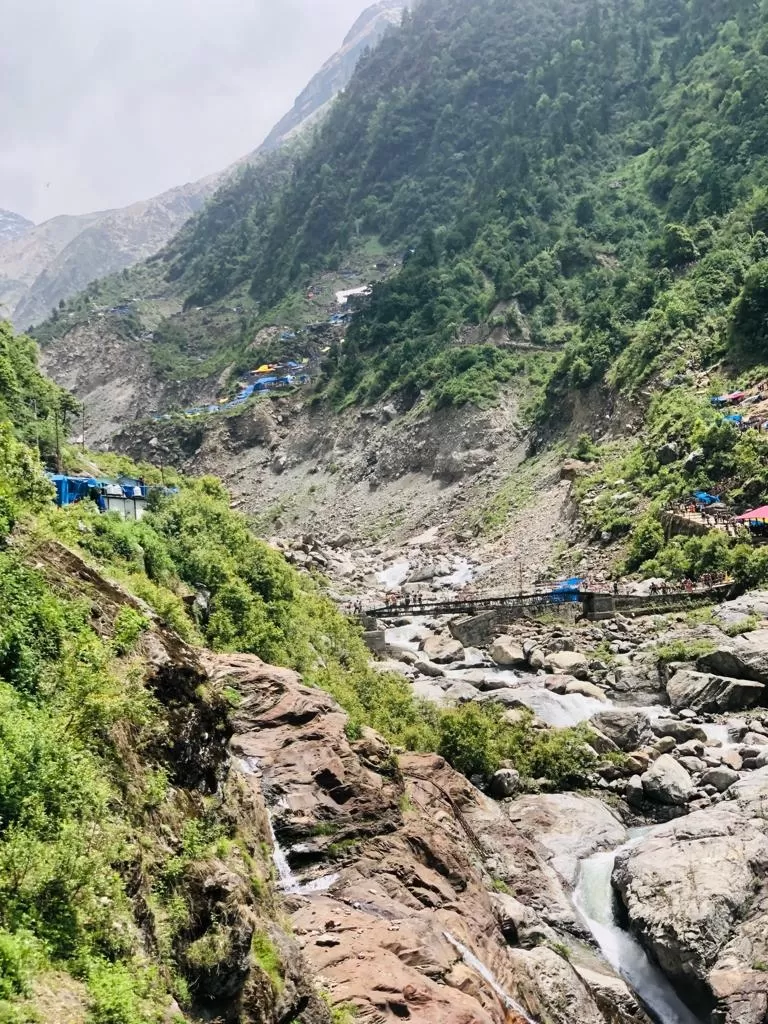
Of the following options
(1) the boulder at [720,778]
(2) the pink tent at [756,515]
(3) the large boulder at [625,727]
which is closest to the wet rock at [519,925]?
(1) the boulder at [720,778]

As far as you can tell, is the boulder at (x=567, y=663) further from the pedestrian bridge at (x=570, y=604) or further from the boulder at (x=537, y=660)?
the pedestrian bridge at (x=570, y=604)

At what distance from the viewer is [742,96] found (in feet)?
302

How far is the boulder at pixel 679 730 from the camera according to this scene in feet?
99.7

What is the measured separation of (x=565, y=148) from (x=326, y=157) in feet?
215

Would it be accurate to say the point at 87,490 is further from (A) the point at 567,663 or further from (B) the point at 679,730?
(B) the point at 679,730

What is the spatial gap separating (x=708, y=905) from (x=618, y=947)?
3.14 m

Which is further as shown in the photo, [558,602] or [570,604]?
[558,602]

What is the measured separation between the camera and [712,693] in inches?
1323

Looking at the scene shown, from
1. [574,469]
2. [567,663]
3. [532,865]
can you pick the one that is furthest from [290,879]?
Answer: [574,469]

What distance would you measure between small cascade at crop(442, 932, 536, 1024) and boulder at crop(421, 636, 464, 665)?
97.3ft

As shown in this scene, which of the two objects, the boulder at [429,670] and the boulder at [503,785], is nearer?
the boulder at [503,785]

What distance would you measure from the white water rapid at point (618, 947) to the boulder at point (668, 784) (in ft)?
10.1

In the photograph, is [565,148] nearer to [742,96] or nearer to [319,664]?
[742,96]

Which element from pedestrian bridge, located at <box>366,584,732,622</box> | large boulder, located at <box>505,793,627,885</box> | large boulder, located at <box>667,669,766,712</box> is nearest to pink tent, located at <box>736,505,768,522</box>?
pedestrian bridge, located at <box>366,584,732,622</box>
